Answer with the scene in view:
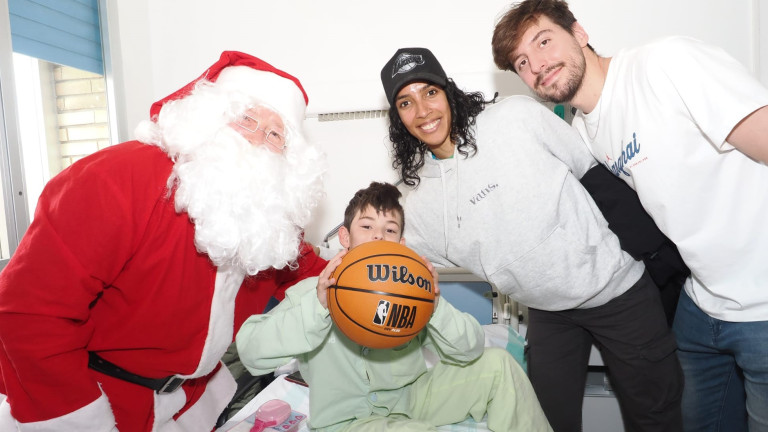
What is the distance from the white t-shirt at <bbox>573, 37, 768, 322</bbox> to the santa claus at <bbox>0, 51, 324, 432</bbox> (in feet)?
3.74

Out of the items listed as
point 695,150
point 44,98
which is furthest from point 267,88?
point 44,98

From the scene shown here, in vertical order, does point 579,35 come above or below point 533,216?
above

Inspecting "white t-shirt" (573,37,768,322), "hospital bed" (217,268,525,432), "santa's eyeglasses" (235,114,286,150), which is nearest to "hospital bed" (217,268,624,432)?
"hospital bed" (217,268,525,432)

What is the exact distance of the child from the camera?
4.84 feet

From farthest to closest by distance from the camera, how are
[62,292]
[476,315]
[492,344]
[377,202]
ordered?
[476,315]
[492,344]
[377,202]
[62,292]

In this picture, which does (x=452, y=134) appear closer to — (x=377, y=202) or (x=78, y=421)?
(x=377, y=202)

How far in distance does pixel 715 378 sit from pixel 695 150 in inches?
36.2

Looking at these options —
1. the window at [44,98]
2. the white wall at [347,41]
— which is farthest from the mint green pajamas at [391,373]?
the window at [44,98]

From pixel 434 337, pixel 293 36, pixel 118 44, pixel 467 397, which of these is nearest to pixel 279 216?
pixel 434 337

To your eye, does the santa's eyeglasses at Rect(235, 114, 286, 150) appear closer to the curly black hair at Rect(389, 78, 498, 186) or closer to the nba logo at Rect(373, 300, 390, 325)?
the curly black hair at Rect(389, 78, 498, 186)

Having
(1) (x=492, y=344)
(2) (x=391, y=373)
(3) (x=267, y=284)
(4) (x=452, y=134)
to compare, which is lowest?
(1) (x=492, y=344)

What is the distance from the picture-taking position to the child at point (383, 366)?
148 cm

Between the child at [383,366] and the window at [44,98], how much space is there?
5.69 feet

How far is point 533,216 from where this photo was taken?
1.64 metres
